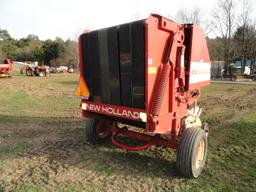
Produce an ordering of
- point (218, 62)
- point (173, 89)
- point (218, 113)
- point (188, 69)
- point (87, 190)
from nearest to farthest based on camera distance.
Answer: point (87, 190), point (173, 89), point (188, 69), point (218, 113), point (218, 62)

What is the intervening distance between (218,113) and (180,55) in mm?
5432

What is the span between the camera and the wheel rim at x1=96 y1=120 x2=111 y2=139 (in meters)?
5.48

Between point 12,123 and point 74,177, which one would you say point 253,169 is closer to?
point 74,177

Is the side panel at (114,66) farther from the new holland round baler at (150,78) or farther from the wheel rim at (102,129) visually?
the wheel rim at (102,129)

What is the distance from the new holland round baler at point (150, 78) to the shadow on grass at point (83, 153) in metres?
0.42

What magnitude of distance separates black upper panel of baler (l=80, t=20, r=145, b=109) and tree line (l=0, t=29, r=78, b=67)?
4531 centimetres

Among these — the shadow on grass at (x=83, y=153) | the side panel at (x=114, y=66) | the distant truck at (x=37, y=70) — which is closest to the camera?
the side panel at (x=114, y=66)

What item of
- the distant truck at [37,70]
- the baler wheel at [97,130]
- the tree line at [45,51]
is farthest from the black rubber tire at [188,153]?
the tree line at [45,51]

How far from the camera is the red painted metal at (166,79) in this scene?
362cm

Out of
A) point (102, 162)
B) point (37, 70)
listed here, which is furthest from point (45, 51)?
point (102, 162)

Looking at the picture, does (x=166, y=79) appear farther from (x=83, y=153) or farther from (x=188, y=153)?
(x=83, y=153)

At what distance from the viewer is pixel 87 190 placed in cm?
369

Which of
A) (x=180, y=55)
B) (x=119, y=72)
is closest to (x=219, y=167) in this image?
(x=180, y=55)

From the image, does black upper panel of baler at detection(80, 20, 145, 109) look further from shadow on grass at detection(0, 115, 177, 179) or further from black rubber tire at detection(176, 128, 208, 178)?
shadow on grass at detection(0, 115, 177, 179)
